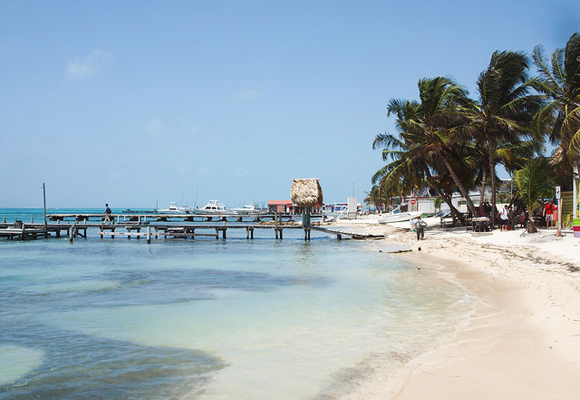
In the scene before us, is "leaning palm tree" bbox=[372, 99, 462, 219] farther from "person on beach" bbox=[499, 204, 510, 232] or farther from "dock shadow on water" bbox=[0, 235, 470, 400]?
"dock shadow on water" bbox=[0, 235, 470, 400]

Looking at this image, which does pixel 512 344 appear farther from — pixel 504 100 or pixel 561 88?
pixel 504 100

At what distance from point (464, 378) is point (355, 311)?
3.89m

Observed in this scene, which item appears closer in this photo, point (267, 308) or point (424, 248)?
point (267, 308)

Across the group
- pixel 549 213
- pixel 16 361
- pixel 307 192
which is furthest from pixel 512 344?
pixel 307 192

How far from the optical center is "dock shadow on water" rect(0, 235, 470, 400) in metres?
5.04

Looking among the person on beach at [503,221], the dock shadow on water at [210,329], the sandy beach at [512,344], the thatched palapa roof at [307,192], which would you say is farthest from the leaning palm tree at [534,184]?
the thatched palapa roof at [307,192]

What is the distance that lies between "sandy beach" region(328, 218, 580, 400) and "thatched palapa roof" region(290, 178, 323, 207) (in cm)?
1633

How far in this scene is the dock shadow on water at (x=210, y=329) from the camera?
504 centimetres

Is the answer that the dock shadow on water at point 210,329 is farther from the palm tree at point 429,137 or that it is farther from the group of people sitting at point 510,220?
the palm tree at point 429,137

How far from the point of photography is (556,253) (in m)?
12.4

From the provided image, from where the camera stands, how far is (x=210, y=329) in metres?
7.40

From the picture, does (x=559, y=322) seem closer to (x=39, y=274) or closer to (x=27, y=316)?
(x=27, y=316)

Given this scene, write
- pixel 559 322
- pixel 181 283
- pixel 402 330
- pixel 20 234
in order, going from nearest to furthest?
1. pixel 559 322
2. pixel 402 330
3. pixel 181 283
4. pixel 20 234

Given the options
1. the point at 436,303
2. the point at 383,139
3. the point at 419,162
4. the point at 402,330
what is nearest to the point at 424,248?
the point at 419,162
